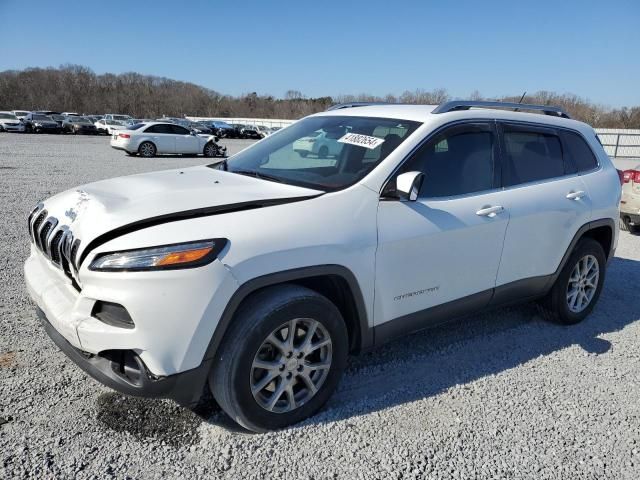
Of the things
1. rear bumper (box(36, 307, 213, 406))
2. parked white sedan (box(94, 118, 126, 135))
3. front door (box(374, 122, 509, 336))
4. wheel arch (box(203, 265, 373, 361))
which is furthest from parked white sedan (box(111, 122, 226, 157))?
rear bumper (box(36, 307, 213, 406))

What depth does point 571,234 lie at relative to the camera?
422 centimetres

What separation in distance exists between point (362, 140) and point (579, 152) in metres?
2.25

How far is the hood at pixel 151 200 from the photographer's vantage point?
8.30ft

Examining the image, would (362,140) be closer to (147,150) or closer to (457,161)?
(457,161)

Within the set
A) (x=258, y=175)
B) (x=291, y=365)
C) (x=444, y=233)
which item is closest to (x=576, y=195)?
(x=444, y=233)

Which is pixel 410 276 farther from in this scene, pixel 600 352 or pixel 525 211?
pixel 600 352

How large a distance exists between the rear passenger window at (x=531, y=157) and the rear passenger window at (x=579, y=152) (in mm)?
140

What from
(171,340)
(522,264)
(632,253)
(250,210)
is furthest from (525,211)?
(632,253)

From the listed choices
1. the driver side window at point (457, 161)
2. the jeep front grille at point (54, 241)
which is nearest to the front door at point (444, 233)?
the driver side window at point (457, 161)

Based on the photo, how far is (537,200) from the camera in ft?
12.8

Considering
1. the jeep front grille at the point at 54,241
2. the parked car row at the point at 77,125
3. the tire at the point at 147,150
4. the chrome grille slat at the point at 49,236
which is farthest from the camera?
the parked car row at the point at 77,125

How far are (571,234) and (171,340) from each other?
11.0 ft

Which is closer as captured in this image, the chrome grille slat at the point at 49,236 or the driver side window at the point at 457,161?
the chrome grille slat at the point at 49,236

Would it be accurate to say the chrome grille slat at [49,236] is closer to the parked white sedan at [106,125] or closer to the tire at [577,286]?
the tire at [577,286]
